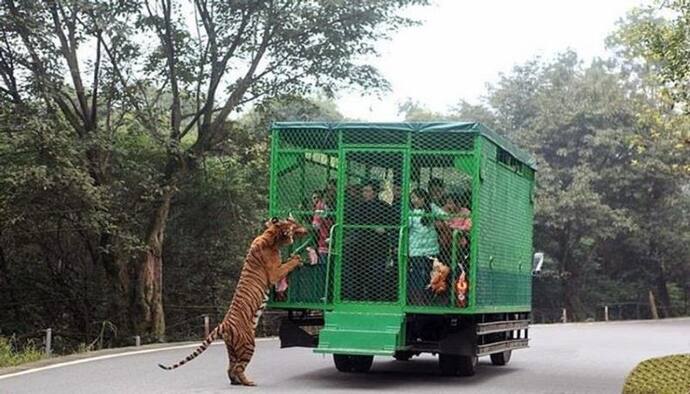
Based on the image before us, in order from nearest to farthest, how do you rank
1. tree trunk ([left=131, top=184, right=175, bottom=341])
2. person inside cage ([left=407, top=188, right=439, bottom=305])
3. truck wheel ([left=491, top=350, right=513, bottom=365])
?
person inside cage ([left=407, top=188, right=439, bottom=305])
truck wheel ([left=491, top=350, right=513, bottom=365])
tree trunk ([left=131, top=184, right=175, bottom=341])

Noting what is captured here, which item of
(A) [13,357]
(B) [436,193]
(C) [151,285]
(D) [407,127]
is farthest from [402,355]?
(C) [151,285]

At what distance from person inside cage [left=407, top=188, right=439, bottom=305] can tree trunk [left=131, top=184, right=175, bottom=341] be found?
1074 cm

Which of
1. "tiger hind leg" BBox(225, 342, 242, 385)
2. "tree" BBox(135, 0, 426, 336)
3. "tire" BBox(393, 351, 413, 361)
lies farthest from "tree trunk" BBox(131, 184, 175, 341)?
"tiger hind leg" BBox(225, 342, 242, 385)

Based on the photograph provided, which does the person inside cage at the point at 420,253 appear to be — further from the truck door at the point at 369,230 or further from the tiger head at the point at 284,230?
the tiger head at the point at 284,230

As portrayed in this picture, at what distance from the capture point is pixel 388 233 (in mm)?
11039

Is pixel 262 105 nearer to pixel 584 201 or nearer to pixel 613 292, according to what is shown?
pixel 584 201

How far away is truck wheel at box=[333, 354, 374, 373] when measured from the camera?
40.3ft

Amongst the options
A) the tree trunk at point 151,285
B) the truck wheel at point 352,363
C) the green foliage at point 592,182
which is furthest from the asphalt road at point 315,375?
the green foliage at point 592,182

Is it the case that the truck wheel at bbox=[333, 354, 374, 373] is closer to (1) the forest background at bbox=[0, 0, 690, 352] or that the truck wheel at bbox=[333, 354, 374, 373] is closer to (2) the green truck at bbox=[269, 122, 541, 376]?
(2) the green truck at bbox=[269, 122, 541, 376]

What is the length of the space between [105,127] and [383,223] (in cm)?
1094

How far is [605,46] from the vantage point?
4234 cm

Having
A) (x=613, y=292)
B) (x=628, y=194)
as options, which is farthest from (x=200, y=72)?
(x=613, y=292)

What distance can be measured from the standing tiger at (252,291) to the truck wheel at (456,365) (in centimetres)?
234

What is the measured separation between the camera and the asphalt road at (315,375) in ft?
34.4
